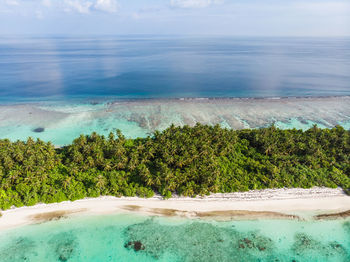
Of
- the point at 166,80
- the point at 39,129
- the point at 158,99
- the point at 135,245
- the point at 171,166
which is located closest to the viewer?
the point at 135,245

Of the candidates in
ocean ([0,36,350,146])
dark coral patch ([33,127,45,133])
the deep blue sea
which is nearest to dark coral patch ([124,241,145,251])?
ocean ([0,36,350,146])

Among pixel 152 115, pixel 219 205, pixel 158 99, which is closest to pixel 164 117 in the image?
pixel 152 115

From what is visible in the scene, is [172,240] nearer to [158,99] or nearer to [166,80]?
[158,99]

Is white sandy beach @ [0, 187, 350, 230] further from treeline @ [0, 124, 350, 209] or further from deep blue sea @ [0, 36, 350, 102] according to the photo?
deep blue sea @ [0, 36, 350, 102]

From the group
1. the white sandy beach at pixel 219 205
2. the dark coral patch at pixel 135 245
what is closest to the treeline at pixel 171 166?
the white sandy beach at pixel 219 205

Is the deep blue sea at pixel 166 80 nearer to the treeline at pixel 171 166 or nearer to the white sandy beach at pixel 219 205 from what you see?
the treeline at pixel 171 166

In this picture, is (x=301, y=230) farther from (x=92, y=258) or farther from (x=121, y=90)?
(x=121, y=90)

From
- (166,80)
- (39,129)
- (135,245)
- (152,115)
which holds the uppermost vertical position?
(166,80)

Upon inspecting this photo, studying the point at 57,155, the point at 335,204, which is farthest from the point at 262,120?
the point at 57,155
